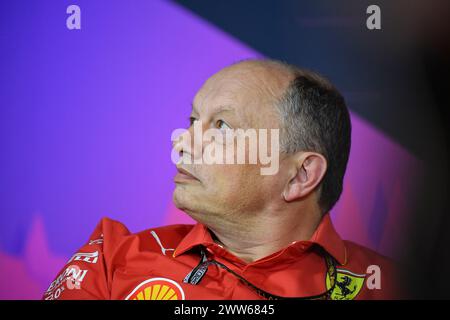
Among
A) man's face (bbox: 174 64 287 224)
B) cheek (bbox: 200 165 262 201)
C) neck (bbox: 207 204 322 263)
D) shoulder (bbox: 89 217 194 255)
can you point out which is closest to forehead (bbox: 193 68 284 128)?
man's face (bbox: 174 64 287 224)

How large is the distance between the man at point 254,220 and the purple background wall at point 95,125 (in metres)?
0.15

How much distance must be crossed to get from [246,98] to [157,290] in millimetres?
559

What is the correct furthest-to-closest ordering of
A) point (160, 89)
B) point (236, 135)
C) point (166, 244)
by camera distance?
1. point (160, 89)
2. point (166, 244)
3. point (236, 135)

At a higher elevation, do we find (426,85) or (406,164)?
(426,85)

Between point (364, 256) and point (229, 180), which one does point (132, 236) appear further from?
point (364, 256)

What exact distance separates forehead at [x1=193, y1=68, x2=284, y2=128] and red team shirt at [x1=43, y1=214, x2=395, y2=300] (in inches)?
12.9

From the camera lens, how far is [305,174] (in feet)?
5.88

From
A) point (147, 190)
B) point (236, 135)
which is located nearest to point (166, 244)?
point (147, 190)

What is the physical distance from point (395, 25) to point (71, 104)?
99 cm

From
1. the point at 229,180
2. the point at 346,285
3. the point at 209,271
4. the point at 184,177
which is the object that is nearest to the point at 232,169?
the point at 229,180

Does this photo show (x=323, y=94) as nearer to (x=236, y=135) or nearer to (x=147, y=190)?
(x=236, y=135)

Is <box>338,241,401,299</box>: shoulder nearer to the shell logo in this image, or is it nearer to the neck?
the neck

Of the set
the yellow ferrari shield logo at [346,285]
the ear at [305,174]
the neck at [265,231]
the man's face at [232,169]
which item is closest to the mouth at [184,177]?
the man's face at [232,169]

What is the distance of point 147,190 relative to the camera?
2033 mm
